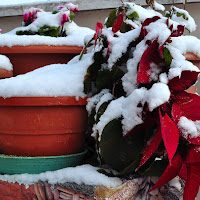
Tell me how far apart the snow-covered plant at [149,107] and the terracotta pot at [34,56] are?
33 centimetres

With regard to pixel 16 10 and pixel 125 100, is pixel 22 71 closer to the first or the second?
pixel 125 100

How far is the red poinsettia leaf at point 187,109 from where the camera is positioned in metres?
0.73

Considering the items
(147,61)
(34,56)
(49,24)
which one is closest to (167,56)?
(147,61)

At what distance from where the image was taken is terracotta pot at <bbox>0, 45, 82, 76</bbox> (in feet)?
3.76

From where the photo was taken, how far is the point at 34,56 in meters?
1.17

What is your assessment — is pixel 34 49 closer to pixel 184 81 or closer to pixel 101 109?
pixel 101 109

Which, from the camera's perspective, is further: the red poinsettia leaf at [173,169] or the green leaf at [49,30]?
the green leaf at [49,30]

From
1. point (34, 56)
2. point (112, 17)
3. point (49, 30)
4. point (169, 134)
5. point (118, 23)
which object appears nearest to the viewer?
point (169, 134)

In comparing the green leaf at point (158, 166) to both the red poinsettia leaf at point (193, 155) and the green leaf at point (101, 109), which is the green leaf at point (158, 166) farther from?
the green leaf at point (101, 109)

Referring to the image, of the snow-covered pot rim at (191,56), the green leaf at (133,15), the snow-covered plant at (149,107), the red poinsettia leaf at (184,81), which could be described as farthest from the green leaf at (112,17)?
the red poinsettia leaf at (184,81)

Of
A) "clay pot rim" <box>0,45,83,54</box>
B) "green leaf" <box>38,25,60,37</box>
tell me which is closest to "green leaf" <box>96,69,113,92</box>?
"clay pot rim" <box>0,45,83,54</box>

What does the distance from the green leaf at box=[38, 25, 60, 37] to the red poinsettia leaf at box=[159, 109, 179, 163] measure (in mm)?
767

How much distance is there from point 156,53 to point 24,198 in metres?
0.57

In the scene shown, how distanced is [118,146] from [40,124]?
25cm
